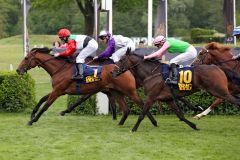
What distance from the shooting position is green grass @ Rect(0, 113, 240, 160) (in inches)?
343

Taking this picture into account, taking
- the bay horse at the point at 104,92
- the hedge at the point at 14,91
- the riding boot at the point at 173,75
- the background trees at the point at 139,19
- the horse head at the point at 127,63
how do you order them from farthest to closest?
the background trees at the point at 139,19, the hedge at the point at 14,91, the bay horse at the point at 104,92, the horse head at the point at 127,63, the riding boot at the point at 173,75

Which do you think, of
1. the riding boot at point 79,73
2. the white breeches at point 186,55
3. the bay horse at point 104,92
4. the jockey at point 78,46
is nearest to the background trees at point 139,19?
the bay horse at point 104,92

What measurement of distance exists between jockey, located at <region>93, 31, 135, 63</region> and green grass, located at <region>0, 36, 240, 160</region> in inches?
55.4

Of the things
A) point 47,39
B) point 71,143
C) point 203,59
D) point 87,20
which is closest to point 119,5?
point 87,20

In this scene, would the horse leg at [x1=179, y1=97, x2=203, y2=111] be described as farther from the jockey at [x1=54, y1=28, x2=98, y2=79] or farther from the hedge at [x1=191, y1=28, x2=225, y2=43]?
the hedge at [x1=191, y1=28, x2=225, y2=43]

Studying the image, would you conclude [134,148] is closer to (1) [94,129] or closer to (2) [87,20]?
(1) [94,129]

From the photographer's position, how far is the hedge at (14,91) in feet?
48.4

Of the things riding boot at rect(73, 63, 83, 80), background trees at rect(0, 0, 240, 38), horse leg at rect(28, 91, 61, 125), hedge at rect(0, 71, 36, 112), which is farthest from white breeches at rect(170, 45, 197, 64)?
background trees at rect(0, 0, 240, 38)

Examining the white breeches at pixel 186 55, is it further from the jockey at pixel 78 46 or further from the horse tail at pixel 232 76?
the jockey at pixel 78 46

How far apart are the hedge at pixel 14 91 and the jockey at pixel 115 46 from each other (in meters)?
2.81

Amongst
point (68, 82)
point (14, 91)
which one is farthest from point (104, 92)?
point (14, 91)

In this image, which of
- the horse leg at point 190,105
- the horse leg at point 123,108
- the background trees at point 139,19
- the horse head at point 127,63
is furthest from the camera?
the background trees at point 139,19

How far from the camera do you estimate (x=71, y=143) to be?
32.0ft

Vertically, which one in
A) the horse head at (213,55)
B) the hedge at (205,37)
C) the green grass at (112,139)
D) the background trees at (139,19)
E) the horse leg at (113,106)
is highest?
the background trees at (139,19)
